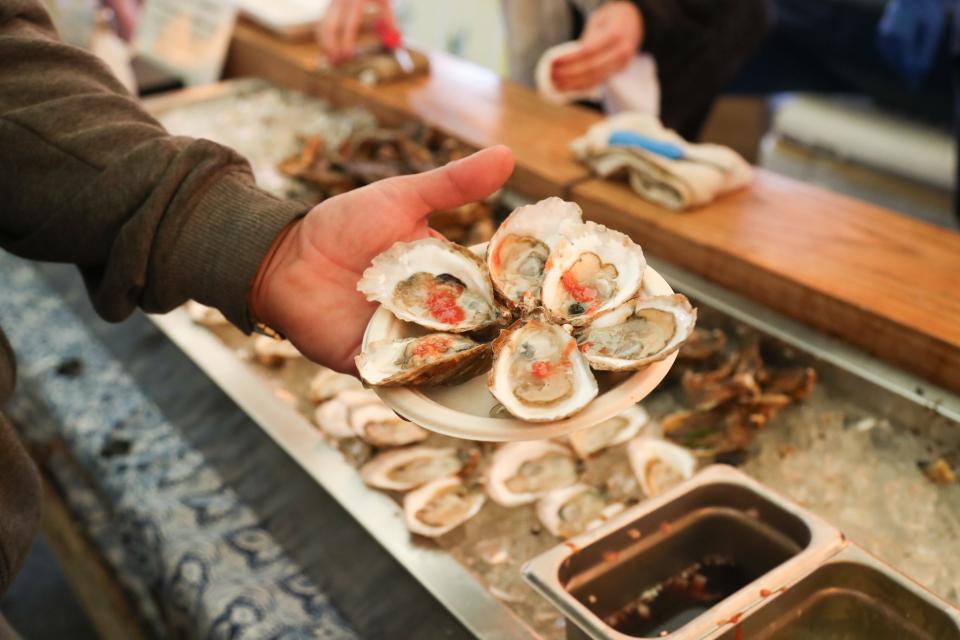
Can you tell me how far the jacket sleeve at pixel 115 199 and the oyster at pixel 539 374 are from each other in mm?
412

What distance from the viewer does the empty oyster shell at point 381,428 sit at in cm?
148

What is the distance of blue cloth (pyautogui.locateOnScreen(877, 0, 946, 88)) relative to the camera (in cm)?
329

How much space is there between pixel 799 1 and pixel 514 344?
11.9ft

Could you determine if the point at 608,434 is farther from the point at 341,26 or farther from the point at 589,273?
the point at 341,26

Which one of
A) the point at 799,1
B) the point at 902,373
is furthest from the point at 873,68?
the point at 902,373

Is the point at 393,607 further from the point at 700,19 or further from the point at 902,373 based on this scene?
the point at 700,19

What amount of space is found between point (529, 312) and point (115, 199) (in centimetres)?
60

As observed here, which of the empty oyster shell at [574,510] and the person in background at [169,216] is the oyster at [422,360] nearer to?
the person in background at [169,216]

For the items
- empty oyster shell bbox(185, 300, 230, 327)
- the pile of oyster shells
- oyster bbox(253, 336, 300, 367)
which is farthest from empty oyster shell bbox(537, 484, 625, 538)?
empty oyster shell bbox(185, 300, 230, 327)

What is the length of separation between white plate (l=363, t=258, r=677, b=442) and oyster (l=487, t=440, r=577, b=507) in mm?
408

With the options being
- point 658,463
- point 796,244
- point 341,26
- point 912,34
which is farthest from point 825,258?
point 912,34

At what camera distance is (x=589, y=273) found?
3.86 feet

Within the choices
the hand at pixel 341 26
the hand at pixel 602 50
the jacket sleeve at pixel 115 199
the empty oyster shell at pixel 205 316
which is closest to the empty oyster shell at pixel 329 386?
the empty oyster shell at pixel 205 316

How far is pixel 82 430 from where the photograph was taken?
6.16 ft
